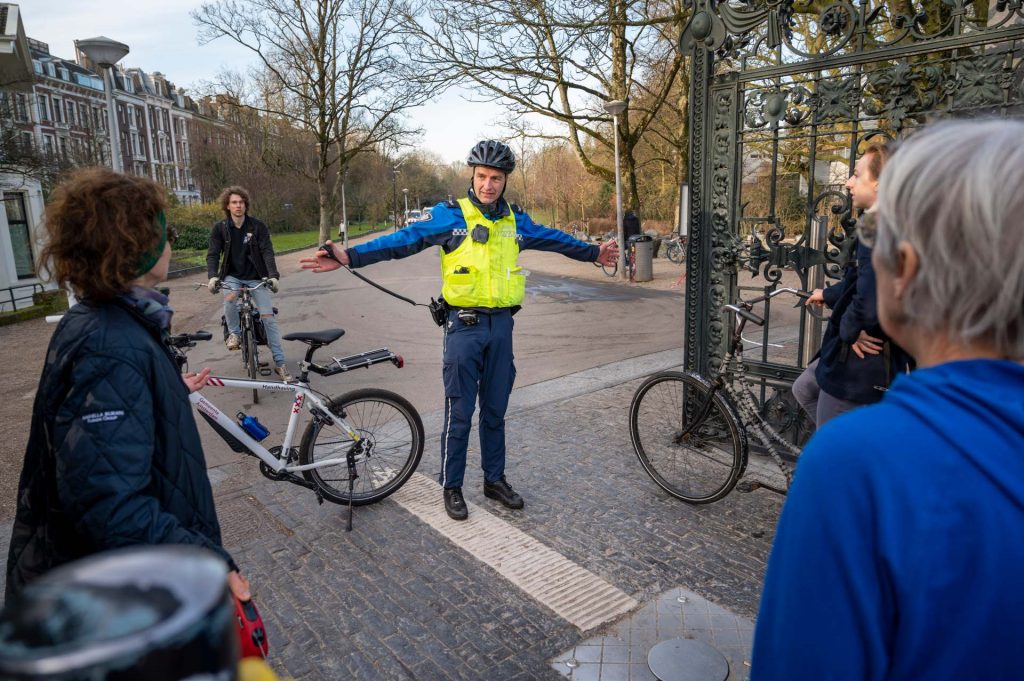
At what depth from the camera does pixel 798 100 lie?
446 cm

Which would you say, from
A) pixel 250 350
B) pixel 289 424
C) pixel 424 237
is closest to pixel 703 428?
pixel 424 237

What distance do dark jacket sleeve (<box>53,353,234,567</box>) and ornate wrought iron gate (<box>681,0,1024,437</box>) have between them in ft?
12.5

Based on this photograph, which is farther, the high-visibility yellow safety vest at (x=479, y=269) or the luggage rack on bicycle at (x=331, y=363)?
the luggage rack on bicycle at (x=331, y=363)

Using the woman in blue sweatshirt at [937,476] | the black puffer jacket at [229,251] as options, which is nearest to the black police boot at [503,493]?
the woman in blue sweatshirt at [937,476]

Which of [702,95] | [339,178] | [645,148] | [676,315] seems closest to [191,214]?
[339,178]

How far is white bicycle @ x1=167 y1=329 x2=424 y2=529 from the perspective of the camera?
4.30m

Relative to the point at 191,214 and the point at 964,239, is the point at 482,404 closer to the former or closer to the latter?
the point at 964,239

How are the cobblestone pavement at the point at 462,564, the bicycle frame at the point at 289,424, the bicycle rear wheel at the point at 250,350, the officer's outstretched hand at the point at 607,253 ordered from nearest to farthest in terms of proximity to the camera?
1. the cobblestone pavement at the point at 462,564
2. the bicycle frame at the point at 289,424
3. the officer's outstretched hand at the point at 607,253
4. the bicycle rear wheel at the point at 250,350

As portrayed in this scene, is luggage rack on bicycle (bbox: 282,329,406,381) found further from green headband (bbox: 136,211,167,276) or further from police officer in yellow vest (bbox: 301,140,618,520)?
green headband (bbox: 136,211,167,276)

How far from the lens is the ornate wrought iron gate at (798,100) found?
3928mm

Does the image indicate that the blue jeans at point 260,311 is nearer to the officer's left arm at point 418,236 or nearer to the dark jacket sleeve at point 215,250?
the dark jacket sleeve at point 215,250

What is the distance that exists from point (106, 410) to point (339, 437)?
8.76ft

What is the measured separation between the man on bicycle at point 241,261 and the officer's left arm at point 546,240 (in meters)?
4.03

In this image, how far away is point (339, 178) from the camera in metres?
34.3
